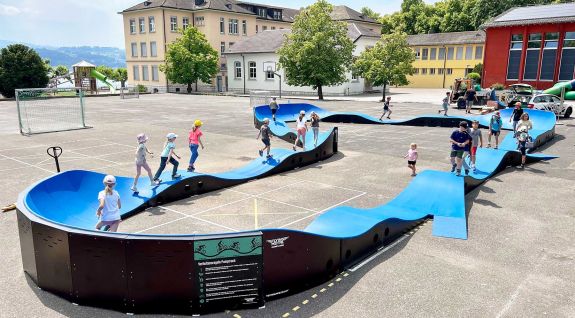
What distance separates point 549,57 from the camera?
44625mm

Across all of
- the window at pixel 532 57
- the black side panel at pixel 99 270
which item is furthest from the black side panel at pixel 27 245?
the window at pixel 532 57

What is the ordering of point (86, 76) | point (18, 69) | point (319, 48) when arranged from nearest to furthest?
Answer: 1. point (319, 48)
2. point (18, 69)
3. point (86, 76)

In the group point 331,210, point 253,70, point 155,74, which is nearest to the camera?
point 331,210

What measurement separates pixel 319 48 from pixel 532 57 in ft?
76.5

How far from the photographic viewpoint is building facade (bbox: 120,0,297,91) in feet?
222

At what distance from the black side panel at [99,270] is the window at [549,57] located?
4997 cm

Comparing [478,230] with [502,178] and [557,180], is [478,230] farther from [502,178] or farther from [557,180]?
[557,180]

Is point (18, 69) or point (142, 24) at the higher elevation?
point (142, 24)

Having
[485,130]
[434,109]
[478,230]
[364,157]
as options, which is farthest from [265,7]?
[478,230]

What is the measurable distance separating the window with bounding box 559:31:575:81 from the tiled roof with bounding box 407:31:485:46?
933 inches

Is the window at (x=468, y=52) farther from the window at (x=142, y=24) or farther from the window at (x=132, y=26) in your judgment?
the window at (x=132, y=26)

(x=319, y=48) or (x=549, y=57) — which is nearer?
(x=549, y=57)

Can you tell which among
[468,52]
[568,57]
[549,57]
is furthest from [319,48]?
[468,52]

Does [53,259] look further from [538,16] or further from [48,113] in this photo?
[538,16]
